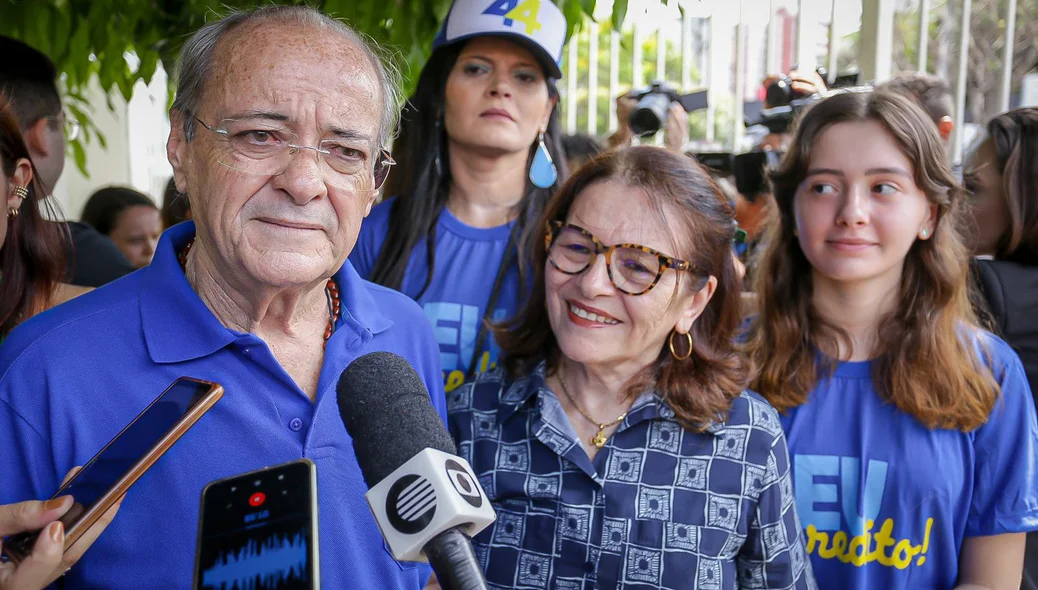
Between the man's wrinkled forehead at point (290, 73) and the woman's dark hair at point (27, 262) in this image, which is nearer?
the man's wrinkled forehead at point (290, 73)

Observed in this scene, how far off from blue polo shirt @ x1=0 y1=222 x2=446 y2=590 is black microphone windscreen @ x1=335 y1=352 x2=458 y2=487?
1.44 feet

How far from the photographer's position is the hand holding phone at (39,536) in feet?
3.81

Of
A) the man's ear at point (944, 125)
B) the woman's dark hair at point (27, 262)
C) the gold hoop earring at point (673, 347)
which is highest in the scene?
the man's ear at point (944, 125)

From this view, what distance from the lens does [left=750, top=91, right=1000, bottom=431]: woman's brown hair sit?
2.35m

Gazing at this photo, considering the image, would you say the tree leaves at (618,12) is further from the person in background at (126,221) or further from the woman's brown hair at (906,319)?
the person in background at (126,221)

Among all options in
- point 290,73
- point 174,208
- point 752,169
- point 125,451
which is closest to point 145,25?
point 174,208

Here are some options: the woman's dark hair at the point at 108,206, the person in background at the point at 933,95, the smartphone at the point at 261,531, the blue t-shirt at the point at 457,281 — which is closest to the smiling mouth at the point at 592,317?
the blue t-shirt at the point at 457,281

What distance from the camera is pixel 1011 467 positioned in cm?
231

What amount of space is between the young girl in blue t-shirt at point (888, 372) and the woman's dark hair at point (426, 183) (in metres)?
0.75

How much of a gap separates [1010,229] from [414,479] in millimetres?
2626

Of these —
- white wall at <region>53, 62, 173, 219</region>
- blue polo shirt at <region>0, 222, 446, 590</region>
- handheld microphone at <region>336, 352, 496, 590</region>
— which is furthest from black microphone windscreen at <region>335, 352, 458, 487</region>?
white wall at <region>53, 62, 173, 219</region>

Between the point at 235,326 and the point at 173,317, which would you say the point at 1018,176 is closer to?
the point at 235,326

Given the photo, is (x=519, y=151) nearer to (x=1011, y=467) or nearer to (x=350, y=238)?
(x=350, y=238)

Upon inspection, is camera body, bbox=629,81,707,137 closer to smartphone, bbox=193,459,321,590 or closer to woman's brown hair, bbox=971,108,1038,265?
woman's brown hair, bbox=971,108,1038,265
